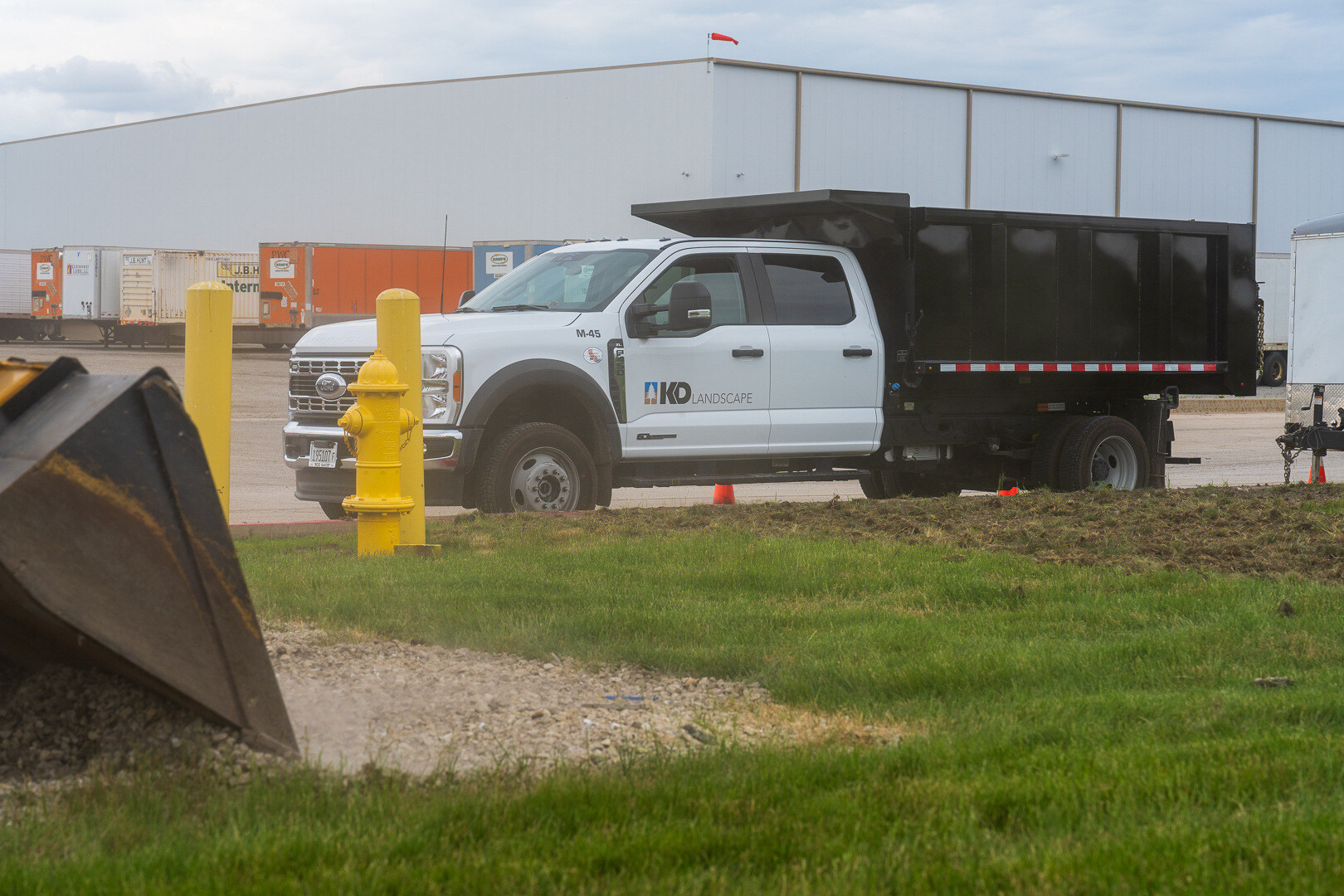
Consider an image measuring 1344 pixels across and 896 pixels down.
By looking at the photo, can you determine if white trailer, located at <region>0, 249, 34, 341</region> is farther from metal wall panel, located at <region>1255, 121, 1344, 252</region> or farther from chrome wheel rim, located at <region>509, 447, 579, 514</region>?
chrome wheel rim, located at <region>509, 447, 579, 514</region>

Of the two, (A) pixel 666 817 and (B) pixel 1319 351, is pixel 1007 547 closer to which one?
(A) pixel 666 817

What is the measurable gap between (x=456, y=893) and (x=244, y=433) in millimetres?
18907

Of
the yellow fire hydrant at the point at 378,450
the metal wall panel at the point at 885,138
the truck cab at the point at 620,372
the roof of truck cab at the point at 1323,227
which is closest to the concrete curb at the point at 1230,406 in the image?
the metal wall panel at the point at 885,138

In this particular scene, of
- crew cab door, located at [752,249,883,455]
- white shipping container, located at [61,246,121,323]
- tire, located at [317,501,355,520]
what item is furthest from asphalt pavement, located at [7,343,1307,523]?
white shipping container, located at [61,246,121,323]

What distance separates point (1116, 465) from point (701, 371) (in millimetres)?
4369

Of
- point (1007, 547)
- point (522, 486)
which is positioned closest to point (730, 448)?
point (522, 486)

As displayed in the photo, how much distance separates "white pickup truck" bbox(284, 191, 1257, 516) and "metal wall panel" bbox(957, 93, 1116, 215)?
2895cm

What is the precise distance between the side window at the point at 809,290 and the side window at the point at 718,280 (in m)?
0.28

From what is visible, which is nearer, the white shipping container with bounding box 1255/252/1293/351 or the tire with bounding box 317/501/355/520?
the tire with bounding box 317/501/355/520

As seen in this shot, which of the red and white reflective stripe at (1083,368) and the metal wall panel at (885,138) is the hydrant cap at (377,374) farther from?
the metal wall panel at (885,138)

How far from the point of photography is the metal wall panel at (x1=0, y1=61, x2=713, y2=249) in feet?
129

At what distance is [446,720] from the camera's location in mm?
4125

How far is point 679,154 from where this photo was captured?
38.5 metres

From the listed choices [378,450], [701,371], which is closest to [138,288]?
[701,371]
